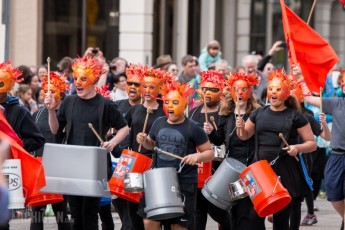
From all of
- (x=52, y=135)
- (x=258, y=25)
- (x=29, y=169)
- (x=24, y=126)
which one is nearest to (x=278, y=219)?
(x=52, y=135)

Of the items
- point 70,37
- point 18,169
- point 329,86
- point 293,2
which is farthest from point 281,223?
point 293,2

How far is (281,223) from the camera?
452 inches

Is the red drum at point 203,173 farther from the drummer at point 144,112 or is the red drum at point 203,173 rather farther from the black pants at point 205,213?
the drummer at point 144,112

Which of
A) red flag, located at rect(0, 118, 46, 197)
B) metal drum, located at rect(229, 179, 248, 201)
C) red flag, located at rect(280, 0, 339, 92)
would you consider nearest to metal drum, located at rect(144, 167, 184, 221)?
metal drum, located at rect(229, 179, 248, 201)

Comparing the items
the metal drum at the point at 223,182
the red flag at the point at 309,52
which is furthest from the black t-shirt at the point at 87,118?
the red flag at the point at 309,52

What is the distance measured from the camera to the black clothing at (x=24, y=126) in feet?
34.7

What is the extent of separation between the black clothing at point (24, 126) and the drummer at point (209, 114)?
2.13 meters

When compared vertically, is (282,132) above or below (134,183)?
above

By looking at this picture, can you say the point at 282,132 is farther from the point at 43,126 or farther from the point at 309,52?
the point at 43,126

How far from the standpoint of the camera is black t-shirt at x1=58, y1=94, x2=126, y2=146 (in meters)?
11.2

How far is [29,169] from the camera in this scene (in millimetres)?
9891

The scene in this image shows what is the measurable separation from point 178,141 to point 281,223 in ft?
4.50

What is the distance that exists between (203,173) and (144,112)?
2.88 ft

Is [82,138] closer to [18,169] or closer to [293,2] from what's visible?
[18,169]
